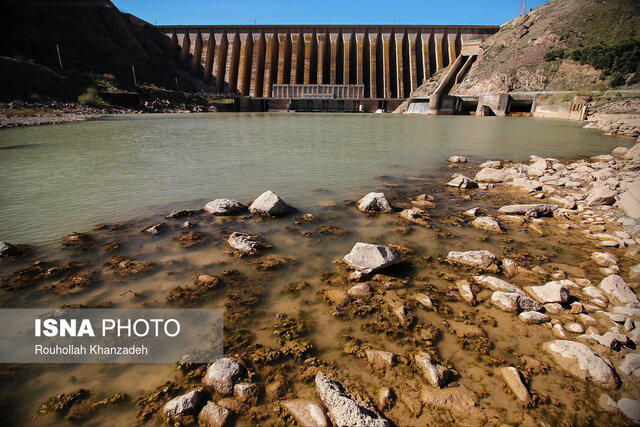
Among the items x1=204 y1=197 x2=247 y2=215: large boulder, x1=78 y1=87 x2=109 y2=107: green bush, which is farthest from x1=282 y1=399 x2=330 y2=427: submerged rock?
x1=78 y1=87 x2=109 y2=107: green bush

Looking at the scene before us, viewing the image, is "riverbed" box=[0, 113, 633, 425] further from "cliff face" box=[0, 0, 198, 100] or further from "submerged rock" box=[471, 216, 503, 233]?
"cliff face" box=[0, 0, 198, 100]

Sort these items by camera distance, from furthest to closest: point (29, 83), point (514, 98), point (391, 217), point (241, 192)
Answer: point (514, 98)
point (29, 83)
point (241, 192)
point (391, 217)

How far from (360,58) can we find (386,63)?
525cm

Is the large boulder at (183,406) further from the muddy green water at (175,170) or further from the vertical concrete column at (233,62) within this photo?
the vertical concrete column at (233,62)

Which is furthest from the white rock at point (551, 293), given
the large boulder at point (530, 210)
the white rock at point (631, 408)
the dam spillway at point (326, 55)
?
the dam spillway at point (326, 55)

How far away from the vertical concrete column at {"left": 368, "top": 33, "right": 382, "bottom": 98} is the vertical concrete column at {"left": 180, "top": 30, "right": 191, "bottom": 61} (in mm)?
38304

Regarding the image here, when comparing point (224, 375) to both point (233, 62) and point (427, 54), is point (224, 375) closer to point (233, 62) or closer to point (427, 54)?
point (427, 54)

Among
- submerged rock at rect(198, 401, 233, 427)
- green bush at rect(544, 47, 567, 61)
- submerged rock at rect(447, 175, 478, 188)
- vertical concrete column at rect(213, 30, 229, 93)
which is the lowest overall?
submerged rock at rect(198, 401, 233, 427)

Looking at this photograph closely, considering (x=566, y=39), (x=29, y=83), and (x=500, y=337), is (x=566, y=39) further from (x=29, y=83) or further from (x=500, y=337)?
(x=29, y=83)

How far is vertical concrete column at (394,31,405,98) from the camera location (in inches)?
2436

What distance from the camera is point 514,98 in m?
44.7

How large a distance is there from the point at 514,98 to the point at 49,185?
5220cm

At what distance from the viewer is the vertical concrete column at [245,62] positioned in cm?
6338

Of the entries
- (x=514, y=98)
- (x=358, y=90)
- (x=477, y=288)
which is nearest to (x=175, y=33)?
(x=358, y=90)
